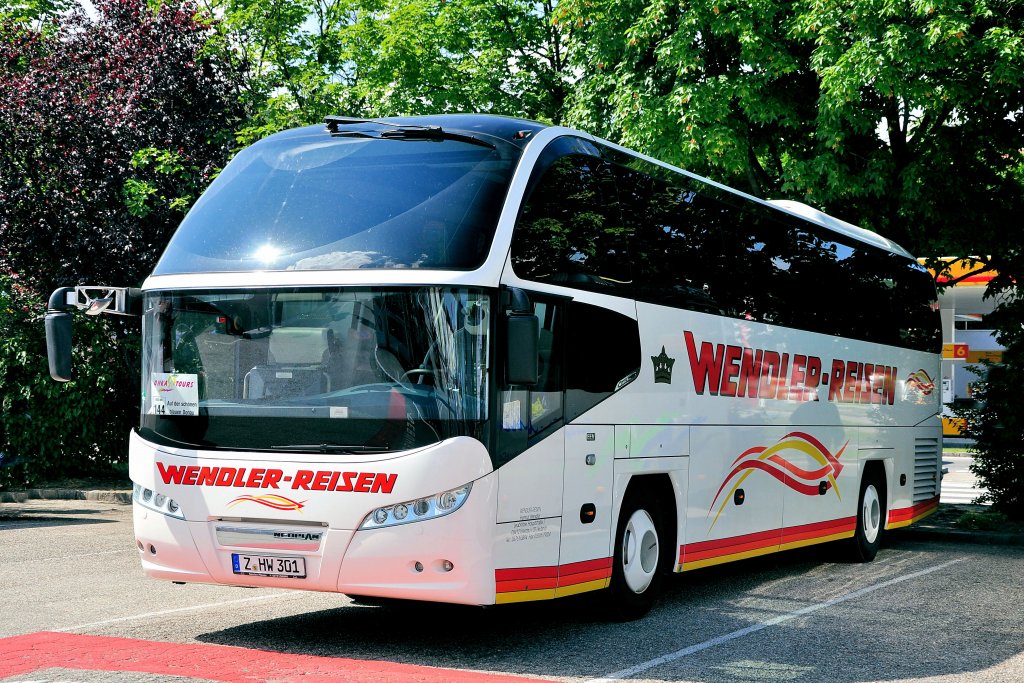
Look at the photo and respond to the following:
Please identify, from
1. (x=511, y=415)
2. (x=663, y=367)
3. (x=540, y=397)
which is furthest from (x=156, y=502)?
(x=663, y=367)

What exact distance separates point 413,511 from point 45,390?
49.9 ft

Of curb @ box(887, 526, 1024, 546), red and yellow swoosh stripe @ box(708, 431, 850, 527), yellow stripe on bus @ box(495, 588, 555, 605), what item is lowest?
curb @ box(887, 526, 1024, 546)

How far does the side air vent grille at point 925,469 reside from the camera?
1627cm

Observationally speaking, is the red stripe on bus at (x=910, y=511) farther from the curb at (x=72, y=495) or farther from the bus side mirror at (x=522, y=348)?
the curb at (x=72, y=495)

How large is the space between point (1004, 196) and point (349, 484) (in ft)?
43.2

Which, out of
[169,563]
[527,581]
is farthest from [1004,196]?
[169,563]

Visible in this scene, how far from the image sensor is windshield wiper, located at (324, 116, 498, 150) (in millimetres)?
8664

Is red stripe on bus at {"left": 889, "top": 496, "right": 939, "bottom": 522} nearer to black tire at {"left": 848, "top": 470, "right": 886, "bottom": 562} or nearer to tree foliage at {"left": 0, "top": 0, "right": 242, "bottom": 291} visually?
black tire at {"left": 848, "top": 470, "right": 886, "bottom": 562}

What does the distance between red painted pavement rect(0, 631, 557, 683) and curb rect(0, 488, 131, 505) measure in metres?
12.5

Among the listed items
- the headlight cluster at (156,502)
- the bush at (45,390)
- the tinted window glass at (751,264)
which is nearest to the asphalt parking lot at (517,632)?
the headlight cluster at (156,502)

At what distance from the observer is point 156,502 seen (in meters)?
8.37

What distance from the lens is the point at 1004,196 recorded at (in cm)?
1786

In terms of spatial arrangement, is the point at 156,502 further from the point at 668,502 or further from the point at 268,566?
the point at 668,502

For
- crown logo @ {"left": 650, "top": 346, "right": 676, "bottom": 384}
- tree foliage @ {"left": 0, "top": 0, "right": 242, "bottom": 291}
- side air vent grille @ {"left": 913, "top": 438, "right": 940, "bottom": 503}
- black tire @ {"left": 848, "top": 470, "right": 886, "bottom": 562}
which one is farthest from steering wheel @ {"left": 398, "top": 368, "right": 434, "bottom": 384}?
tree foliage @ {"left": 0, "top": 0, "right": 242, "bottom": 291}
